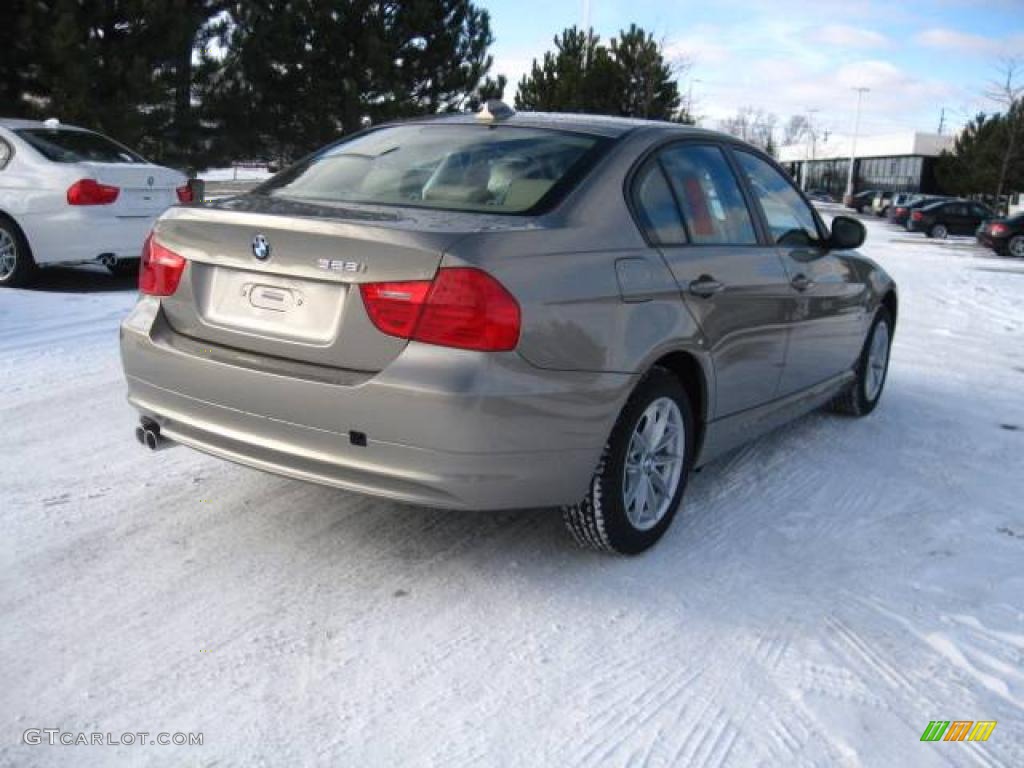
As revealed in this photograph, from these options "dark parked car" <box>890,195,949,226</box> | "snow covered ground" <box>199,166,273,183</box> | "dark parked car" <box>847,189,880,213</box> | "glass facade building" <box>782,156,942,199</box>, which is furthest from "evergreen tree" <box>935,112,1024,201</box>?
"snow covered ground" <box>199,166,273,183</box>

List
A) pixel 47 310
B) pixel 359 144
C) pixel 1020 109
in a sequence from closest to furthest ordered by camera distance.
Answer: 1. pixel 359 144
2. pixel 47 310
3. pixel 1020 109

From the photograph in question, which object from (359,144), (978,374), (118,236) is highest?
(359,144)

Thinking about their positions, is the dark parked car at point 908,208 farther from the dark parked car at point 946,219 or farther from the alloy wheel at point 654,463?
the alloy wheel at point 654,463

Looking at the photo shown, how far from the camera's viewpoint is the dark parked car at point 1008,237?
87.4ft

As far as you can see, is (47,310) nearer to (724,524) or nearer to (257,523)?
(257,523)

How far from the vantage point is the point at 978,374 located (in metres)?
7.34

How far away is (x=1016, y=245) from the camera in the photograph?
87.6ft

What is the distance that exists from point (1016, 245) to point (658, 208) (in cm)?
2665

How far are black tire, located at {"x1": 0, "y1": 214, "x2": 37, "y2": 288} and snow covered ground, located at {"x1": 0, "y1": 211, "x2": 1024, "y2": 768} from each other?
4528 mm

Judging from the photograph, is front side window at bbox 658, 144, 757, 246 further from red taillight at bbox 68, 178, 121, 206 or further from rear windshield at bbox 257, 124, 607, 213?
red taillight at bbox 68, 178, 121, 206


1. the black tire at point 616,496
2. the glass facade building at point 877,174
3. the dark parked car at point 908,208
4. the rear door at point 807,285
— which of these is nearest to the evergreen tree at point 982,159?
the glass facade building at point 877,174

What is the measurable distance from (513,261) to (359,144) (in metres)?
1.57

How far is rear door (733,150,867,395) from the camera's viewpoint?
4566 mm

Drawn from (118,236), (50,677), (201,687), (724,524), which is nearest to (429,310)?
(201,687)
